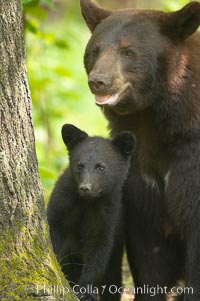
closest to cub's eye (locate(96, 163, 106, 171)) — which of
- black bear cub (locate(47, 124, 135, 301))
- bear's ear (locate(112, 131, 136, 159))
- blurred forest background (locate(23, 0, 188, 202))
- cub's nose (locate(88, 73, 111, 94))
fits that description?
black bear cub (locate(47, 124, 135, 301))

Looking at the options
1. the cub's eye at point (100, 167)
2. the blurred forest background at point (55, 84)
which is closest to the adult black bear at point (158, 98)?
the cub's eye at point (100, 167)

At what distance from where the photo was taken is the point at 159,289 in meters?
6.91

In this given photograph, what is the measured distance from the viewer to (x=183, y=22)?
602cm

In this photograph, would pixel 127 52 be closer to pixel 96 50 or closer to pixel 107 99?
pixel 96 50

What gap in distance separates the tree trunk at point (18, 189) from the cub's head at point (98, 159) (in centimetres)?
71

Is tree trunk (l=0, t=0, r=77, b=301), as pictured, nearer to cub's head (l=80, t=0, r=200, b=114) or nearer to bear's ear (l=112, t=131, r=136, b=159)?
cub's head (l=80, t=0, r=200, b=114)

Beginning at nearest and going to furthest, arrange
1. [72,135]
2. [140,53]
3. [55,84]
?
1. [140,53]
2. [72,135]
3. [55,84]

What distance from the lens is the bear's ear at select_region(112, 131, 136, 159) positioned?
614cm

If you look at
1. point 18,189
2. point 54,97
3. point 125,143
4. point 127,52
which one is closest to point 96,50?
point 127,52

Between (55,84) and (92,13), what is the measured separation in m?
5.98

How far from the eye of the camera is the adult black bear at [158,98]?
5.97m

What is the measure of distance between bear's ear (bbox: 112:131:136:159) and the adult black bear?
172 millimetres

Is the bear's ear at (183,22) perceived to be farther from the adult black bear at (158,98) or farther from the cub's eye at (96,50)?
the cub's eye at (96,50)

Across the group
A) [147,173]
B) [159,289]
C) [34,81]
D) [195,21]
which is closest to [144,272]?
[159,289]
